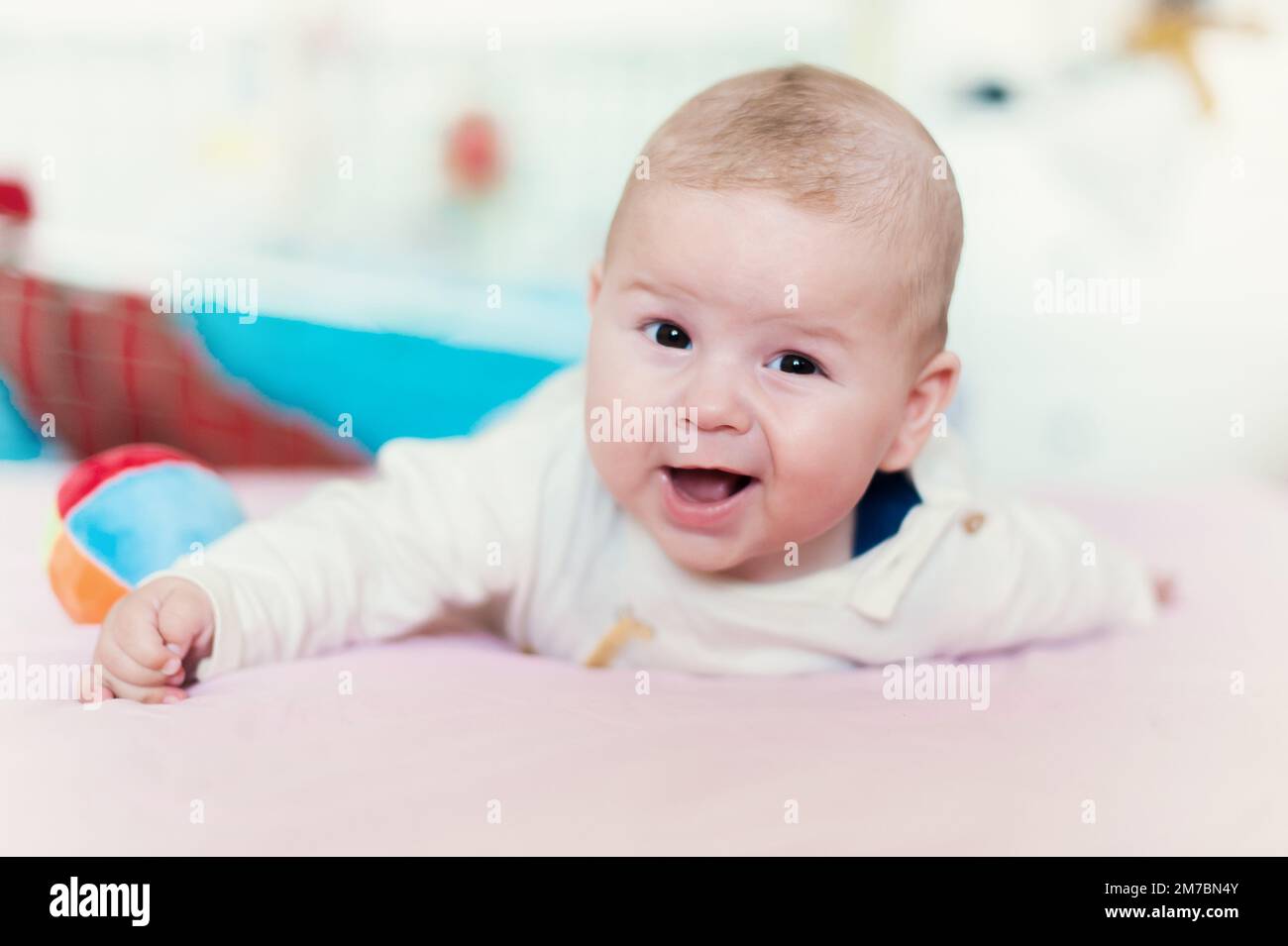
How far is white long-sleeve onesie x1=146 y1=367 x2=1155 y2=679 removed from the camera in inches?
49.8

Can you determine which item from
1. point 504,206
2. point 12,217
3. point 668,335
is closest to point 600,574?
point 668,335

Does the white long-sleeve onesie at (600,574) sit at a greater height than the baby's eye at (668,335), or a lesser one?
lesser

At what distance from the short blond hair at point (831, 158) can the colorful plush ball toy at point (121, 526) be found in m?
0.50

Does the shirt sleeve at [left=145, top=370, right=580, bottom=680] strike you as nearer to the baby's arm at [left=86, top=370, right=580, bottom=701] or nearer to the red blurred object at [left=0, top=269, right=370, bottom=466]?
the baby's arm at [left=86, top=370, right=580, bottom=701]

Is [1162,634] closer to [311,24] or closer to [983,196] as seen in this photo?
[983,196]

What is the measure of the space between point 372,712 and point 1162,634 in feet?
2.81

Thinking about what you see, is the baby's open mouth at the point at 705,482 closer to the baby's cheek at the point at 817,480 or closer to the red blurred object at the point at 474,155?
the baby's cheek at the point at 817,480

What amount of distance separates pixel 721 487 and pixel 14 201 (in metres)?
1.35

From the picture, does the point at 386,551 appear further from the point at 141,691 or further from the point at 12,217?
the point at 12,217

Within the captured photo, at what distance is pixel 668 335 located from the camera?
1117 mm

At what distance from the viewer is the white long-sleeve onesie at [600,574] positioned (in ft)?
4.15

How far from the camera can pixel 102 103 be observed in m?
2.90

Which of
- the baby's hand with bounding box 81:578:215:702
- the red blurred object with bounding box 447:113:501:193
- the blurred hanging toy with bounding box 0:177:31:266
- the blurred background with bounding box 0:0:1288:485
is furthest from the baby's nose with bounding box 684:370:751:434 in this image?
the red blurred object with bounding box 447:113:501:193

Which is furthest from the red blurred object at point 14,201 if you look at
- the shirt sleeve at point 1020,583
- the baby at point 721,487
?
the shirt sleeve at point 1020,583
